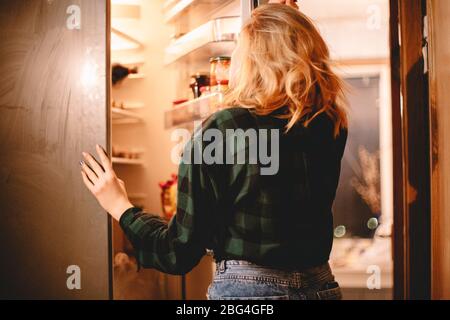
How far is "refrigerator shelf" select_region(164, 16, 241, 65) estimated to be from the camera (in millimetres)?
1671

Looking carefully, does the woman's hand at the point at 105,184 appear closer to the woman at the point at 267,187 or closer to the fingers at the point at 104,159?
the fingers at the point at 104,159

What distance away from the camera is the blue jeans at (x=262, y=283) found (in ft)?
3.16

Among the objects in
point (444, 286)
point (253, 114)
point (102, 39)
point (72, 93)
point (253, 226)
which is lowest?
point (444, 286)

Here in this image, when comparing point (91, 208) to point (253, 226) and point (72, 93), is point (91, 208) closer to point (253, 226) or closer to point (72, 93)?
point (72, 93)

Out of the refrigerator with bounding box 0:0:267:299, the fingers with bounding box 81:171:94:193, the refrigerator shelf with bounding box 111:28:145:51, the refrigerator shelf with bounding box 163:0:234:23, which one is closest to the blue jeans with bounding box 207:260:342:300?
the fingers with bounding box 81:171:94:193

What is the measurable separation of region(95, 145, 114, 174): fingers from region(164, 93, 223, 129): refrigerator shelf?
1.30 ft

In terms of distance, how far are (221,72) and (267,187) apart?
30.4 inches

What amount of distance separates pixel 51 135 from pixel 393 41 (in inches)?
49.6

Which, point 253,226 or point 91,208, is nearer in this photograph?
point 253,226

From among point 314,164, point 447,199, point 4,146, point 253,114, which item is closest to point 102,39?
point 4,146

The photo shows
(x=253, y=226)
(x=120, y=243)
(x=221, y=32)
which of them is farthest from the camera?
(x=120, y=243)

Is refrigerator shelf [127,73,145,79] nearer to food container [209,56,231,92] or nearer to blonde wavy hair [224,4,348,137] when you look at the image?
food container [209,56,231,92]

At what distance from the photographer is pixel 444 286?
145 cm

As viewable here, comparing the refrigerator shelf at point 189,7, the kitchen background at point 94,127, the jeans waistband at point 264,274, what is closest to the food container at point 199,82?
the kitchen background at point 94,127
